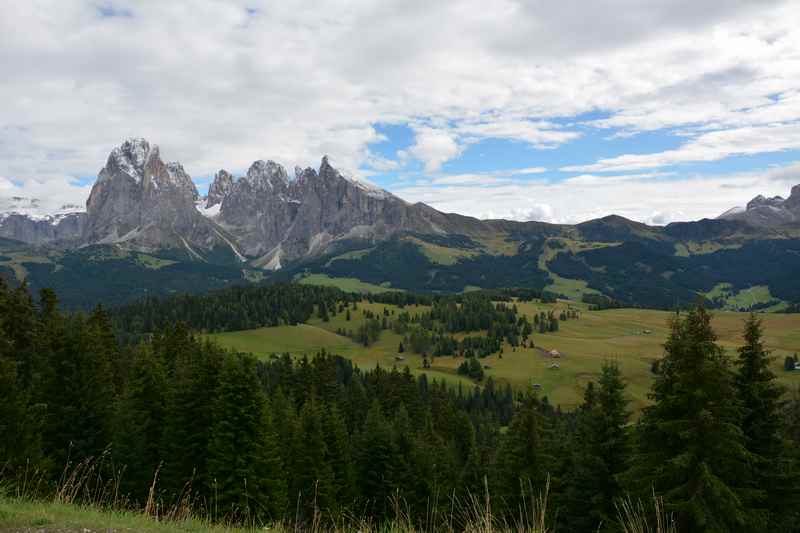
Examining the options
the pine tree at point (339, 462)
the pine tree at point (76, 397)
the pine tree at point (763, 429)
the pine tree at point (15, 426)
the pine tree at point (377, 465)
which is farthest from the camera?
the pine tree at point (377, 465)

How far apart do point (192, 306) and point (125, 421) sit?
178061 mm

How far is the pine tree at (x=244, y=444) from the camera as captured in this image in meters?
26.7

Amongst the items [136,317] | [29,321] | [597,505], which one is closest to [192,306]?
[136,317]

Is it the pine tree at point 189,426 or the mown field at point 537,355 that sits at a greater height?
the pine tree at point 189,426

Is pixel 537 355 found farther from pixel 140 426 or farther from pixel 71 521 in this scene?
pixel 71 521

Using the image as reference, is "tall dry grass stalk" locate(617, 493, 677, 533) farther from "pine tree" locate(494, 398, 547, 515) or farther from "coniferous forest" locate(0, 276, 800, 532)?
"pine tree" locate(494, 398, 547, 515)

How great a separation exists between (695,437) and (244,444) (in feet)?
71.1

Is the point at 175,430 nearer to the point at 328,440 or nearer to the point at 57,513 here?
the point at 328,440

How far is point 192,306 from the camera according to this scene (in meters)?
195

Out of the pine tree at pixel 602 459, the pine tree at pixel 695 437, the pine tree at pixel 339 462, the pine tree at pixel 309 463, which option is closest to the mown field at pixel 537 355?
the pine tree at pixel 339 462

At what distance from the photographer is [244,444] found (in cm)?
2766

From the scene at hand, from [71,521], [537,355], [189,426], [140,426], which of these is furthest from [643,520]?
[537,355]

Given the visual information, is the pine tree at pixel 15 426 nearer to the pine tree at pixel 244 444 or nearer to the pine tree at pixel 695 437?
the pine tree at pixel 244 444

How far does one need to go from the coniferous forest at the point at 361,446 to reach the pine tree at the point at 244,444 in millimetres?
105
